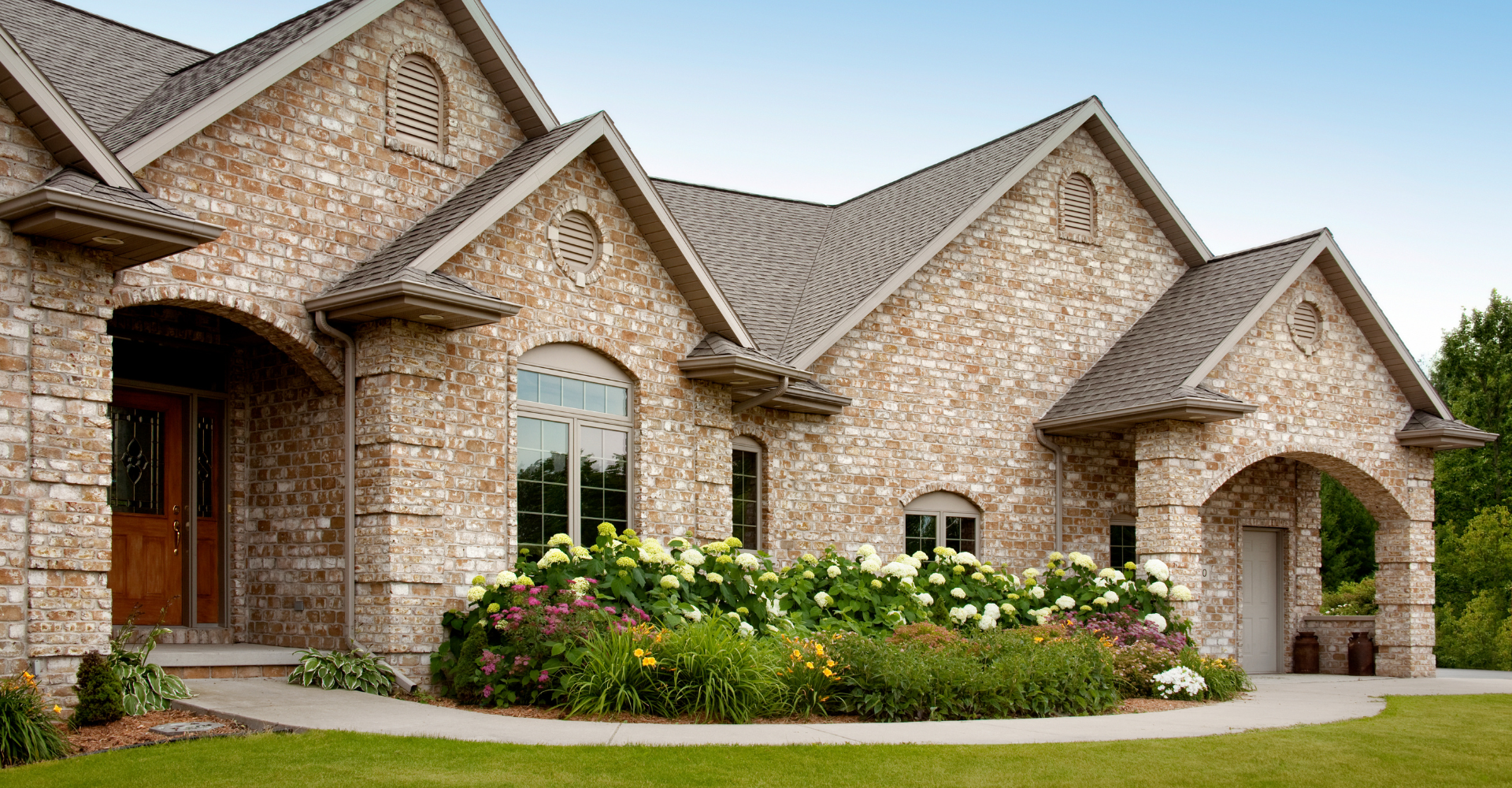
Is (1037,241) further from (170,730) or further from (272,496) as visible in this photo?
(170,730)

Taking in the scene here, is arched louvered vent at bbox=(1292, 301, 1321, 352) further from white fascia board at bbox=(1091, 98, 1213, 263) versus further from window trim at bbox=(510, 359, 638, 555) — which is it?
window trim at bbox=(510, 359, 638, 555)

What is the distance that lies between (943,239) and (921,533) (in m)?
3.95

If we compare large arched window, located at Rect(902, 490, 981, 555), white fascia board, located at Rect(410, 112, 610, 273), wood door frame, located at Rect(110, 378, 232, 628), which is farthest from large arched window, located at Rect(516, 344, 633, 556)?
large arched window, located at Rect(902, 490, 981, 555)

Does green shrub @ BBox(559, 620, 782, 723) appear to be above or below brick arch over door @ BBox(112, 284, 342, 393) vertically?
below

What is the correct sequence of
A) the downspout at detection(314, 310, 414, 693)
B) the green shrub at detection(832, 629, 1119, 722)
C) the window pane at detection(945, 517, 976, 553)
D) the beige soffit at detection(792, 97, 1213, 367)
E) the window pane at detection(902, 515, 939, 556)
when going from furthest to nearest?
the window pane at detection(945, 517, 976, 553) → the window pane at detection(902, 515, 939, 556) → the beige soffit at detection(792, 97, 1213, 367) → the downspout at detection(314, 310, 414, 693) → the green shrub at detection(832, 629, 1119, 722)

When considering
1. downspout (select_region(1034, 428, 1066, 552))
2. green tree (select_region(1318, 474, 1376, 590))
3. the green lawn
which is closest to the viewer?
the green lawn

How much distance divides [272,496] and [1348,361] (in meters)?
14.4

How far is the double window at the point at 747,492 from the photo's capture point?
16.7 meters

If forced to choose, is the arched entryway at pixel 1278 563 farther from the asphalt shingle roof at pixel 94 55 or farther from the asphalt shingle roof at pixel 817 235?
the asphalt shingle roof at pixel 94 55

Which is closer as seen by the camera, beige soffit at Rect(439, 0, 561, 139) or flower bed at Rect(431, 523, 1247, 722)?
flower bed at Rect(431, 523, 1247, 722)

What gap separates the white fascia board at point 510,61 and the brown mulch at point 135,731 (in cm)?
719

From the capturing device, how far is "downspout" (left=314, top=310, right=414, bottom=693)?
1219cm

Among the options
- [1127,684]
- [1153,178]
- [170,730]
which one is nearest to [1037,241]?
[1153,178]

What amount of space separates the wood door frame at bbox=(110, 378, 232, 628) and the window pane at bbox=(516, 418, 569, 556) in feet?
9.30
